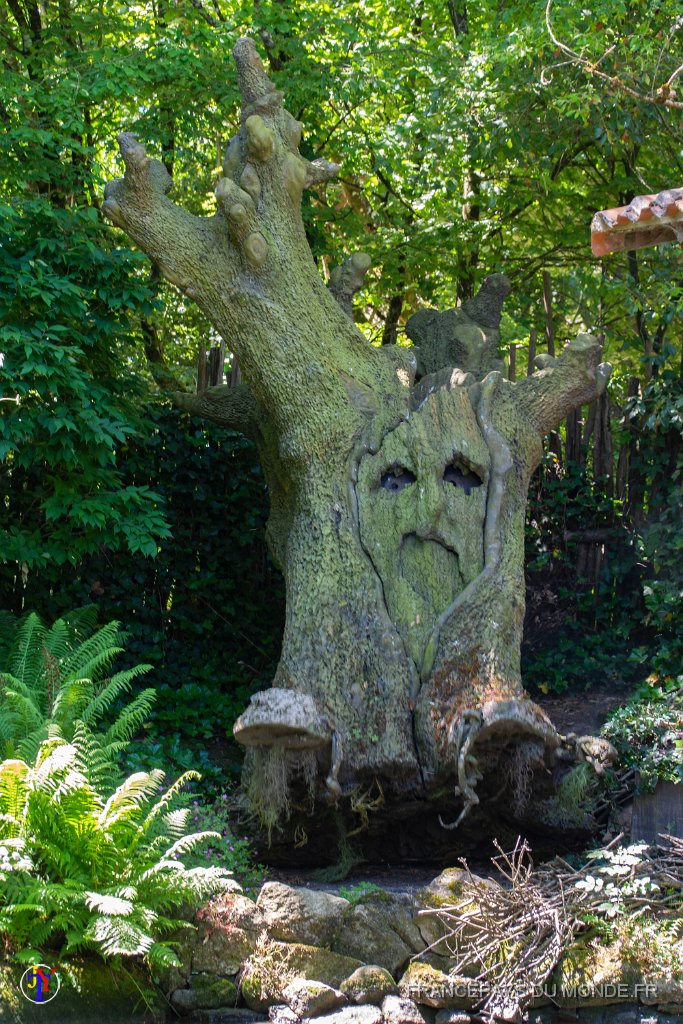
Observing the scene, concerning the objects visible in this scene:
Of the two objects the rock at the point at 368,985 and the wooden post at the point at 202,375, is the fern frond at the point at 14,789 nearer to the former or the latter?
the rock at the point at 368,985

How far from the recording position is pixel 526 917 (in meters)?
5.24

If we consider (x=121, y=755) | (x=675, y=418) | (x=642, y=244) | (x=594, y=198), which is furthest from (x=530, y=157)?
(x=121, y=755)

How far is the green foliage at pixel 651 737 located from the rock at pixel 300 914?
6.99ft

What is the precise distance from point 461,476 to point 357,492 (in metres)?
0.85

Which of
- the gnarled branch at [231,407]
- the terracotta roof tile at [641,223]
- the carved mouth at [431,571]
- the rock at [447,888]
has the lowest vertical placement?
the rock at [447,888]

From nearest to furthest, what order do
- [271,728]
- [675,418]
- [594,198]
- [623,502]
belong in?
[271,728] < [675,418] < [623,502] < [594,198]

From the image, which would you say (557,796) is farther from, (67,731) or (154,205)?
(154,205)

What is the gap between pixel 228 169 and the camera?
796 centimetres

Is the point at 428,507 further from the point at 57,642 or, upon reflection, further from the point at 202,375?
the point at 202,375

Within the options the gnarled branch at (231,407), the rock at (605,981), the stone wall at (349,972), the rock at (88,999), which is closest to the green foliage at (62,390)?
the gnarled branch at (231,407)

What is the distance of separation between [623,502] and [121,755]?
16.8 ft

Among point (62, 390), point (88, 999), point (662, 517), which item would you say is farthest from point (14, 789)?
point (662, 517)

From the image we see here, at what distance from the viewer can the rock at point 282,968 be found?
5145 mm

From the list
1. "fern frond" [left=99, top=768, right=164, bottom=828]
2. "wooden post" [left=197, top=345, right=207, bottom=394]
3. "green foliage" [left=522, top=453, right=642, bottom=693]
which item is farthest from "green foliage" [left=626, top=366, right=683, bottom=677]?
"fern frond" [left=99, top=768, right=164, bottom=828]
